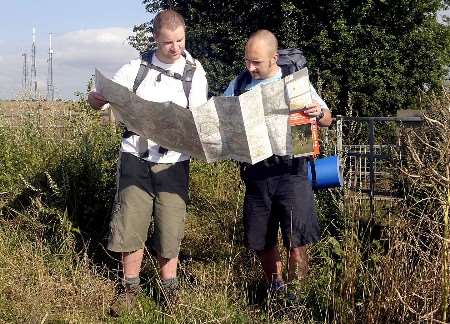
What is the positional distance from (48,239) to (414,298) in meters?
2.95

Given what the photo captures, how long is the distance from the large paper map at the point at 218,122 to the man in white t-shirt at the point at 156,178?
0.45 ft

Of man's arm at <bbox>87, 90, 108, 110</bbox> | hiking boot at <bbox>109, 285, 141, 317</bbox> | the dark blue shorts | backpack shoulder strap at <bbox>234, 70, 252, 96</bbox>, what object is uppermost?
backpack shoulder strap at <bbox>234, 70, 252, 96</bbox>

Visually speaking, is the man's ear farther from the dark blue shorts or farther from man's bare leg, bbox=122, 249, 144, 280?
man's bare leg, bbox=122, 249, 144, 280

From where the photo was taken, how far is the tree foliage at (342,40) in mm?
Result: 21719

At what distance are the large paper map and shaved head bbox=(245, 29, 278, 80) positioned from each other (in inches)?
9.5

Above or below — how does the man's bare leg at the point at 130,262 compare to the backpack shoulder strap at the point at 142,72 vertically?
below

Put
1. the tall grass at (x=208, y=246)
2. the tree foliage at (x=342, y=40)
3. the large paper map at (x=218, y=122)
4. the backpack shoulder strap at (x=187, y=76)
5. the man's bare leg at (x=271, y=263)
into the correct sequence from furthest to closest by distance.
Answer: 1. the tree foliage at (x=342, y=40)
2. the man's bare leg at (x=271, y=263)
3. the backpack shoulder strap at (x=187, y=76)
4. the large paper map at (x=218, y=122)
5. the tall grass at (x=208, y=246)

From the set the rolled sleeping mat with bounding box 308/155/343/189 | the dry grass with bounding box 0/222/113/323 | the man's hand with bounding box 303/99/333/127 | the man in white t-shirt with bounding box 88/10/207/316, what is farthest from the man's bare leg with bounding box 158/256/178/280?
the man's hand with bounding box 303/99/333/127

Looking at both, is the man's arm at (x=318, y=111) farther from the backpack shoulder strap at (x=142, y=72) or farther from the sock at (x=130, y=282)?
the sock at (x=130, y=282)

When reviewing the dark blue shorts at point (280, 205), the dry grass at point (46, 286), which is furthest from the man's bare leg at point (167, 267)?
the dark blue shorts at point (280, 205)

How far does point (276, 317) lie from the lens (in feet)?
11.7

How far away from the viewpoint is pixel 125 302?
3801 mm

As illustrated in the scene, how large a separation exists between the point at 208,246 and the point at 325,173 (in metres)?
1.51

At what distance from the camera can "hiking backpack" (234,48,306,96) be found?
3.60m
